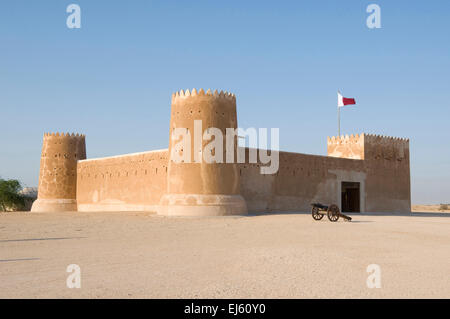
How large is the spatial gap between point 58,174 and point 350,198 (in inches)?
753

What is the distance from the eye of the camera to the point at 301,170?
2505 centimetres

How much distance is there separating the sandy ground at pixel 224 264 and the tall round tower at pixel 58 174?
2092cm

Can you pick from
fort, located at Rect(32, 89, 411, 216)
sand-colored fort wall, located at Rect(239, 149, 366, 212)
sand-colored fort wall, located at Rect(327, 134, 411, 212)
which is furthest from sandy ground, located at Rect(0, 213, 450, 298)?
sand-colored fort wall, located at Rect(327, 134, 411, 212)

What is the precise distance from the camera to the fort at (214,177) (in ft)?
62.3

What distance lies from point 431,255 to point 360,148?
20893mm

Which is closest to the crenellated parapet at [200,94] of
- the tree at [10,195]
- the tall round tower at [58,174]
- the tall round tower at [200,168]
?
the tall round tower at [200,168]

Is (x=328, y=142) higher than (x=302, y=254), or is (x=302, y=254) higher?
(x=328, y=142)

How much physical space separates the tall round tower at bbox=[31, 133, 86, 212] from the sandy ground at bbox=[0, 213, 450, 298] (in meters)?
20.9

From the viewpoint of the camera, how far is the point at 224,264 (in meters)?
6.89

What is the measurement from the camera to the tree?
37.4 m

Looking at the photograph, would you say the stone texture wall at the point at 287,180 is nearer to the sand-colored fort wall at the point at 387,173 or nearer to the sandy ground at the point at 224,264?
the sand-colored fort wall at the point at 387,173

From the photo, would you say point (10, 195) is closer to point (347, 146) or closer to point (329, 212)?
point (347, 146)
